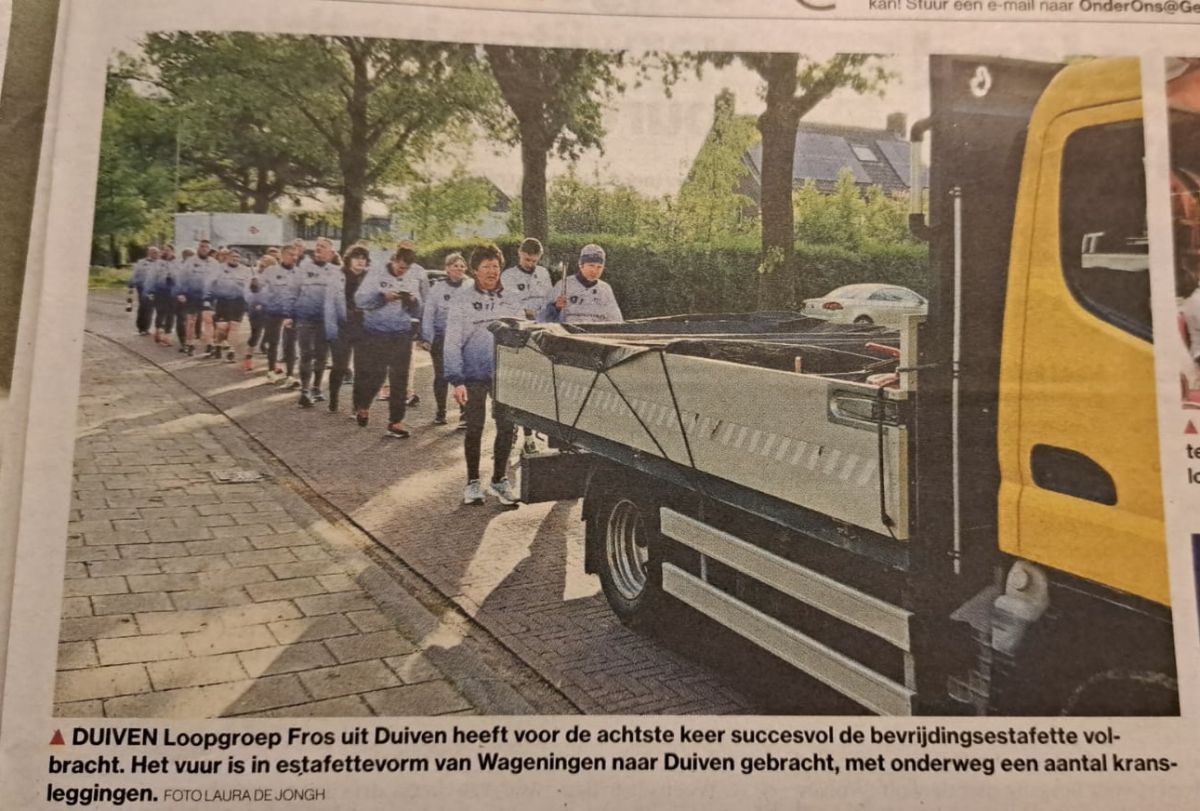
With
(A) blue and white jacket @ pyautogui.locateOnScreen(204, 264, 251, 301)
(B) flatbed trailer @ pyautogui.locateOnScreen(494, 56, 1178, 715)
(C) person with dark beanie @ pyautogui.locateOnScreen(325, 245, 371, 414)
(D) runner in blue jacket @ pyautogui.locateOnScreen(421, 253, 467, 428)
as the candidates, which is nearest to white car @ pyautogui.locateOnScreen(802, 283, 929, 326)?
(B) flatbed trailer @ pyautogui.locateOnScreen(494, 56, 1178, 715)

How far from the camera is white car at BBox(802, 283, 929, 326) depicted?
1662 millimetres

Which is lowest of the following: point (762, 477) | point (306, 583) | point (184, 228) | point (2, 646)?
point (2, 646)

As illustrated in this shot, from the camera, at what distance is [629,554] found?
1.95 m

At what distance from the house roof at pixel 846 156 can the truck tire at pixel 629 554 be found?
86 centimetres

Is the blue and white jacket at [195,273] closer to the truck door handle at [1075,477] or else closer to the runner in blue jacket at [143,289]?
the runner in blue jacket at [143,289]

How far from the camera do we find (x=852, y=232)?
186 cm

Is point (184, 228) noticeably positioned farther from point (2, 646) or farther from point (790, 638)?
point (790, 638)

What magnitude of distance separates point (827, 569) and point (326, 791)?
1.07 metres

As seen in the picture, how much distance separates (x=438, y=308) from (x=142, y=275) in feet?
2.26

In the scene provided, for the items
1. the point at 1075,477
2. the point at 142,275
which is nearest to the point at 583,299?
the point at 142,275

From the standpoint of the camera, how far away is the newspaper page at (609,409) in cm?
134

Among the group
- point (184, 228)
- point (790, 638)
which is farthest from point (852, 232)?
point (184, 228)

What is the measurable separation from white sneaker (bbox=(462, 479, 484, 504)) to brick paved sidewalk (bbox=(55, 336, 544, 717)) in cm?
28

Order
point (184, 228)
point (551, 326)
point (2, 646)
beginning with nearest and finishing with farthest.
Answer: point (2, 646) < point (184, 228) < point (551, 326)
